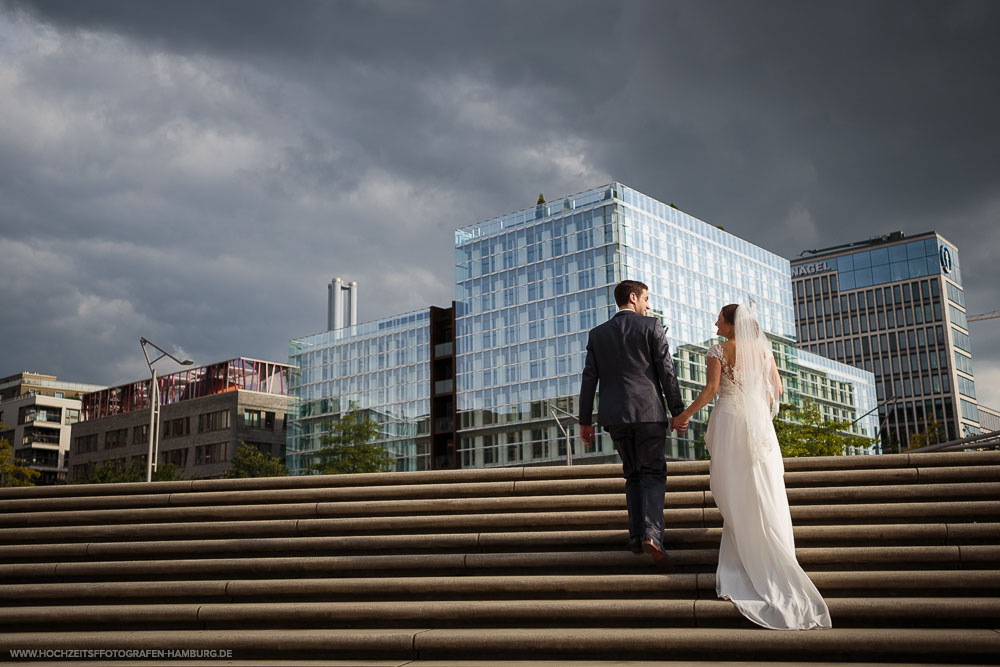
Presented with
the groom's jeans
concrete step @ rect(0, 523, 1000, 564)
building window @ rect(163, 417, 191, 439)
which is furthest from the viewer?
building window @ rect(163, 417, 191, 439)

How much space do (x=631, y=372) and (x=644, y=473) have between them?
0.84m

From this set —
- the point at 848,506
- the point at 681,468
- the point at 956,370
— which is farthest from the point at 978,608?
the point at 956,370

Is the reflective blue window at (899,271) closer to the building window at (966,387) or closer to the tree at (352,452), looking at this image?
the building window at (966,387)

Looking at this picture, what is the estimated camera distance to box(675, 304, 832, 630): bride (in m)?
6.27

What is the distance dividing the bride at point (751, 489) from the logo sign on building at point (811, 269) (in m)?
130

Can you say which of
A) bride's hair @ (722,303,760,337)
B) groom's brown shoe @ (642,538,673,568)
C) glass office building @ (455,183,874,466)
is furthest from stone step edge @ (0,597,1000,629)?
glass office building @ (455,183,874,466)

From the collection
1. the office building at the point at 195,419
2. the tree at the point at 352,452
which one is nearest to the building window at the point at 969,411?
the office building at the point at 195,419

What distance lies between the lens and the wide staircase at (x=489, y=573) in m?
6.11

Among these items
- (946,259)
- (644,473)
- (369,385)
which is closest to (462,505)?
(644,473)

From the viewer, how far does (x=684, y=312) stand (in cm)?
6388

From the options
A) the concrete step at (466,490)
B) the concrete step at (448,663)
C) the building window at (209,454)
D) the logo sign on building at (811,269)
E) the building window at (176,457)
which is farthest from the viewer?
the logo sign on building at (811,269)

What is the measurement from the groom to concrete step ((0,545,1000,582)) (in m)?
0.37

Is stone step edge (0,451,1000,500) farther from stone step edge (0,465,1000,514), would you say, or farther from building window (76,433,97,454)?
building window (76,433,97,454)

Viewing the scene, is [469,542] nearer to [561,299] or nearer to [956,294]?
[561,299]
